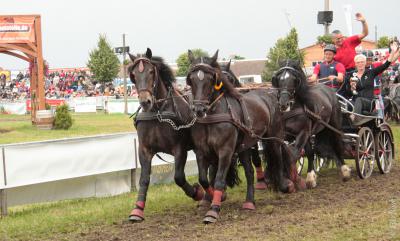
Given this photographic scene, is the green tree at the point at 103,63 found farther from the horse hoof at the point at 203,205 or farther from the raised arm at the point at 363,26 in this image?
the horse hoof at the point at 203,205

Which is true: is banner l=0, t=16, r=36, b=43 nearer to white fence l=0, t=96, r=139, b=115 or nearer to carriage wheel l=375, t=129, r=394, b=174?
white fence l=0, t=96, r=139, b=115

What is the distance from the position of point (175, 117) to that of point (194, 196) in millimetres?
1297

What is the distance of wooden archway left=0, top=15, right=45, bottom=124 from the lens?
22828 mm

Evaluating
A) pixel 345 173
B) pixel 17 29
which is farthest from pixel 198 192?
pixel 17 29

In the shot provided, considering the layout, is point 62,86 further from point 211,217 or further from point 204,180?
point 211,217

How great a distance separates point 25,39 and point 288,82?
645 inches

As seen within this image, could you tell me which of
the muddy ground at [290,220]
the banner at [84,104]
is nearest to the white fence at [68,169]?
the muddy ground at [290,220]

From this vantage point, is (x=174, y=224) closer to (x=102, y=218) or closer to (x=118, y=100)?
(x=102, y=218)

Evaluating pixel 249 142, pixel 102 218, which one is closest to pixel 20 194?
pixel 102 218

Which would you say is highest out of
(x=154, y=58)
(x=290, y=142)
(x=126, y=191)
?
(x=154, y=58)

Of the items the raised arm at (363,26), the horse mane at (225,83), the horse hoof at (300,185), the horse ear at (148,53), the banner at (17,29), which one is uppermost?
the banner at (17,29)

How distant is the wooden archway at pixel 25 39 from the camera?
22828mm

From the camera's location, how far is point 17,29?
23.2 meters

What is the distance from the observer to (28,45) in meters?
23.5
